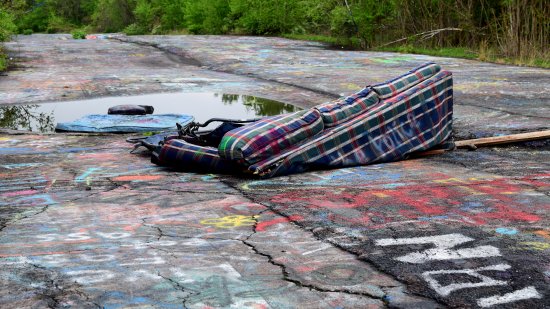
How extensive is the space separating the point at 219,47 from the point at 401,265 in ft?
54.4

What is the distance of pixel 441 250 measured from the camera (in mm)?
3750

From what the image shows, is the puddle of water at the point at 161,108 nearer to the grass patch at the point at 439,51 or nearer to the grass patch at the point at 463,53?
the grass patch at the point at 463,53

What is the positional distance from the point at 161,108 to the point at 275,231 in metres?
6.10

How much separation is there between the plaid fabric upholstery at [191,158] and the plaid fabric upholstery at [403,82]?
150 centimetres

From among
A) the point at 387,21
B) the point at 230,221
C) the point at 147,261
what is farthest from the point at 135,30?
the point at 147,261

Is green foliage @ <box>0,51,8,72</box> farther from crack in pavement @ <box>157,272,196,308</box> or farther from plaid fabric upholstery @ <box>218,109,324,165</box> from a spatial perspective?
crack in pavement @ <box>157,272,196,308</box>

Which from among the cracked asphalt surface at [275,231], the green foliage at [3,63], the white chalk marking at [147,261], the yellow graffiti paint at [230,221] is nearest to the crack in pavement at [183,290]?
the cracked asphalt surface at [275,231]

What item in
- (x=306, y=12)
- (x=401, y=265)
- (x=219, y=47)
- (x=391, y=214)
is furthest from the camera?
(x=306, y=12)

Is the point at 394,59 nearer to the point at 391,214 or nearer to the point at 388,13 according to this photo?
the point at 388,13

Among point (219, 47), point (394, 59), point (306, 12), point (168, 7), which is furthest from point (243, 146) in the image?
point (168, 7)

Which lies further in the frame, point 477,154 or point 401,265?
point 477,154

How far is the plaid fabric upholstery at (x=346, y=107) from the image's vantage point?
6188 mm

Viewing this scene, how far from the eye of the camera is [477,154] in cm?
663

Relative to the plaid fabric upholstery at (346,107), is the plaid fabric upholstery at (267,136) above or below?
below
